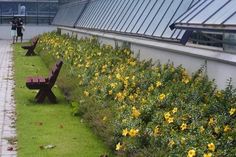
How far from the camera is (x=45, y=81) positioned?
11062mm

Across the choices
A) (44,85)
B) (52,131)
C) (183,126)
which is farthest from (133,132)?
(44,85)

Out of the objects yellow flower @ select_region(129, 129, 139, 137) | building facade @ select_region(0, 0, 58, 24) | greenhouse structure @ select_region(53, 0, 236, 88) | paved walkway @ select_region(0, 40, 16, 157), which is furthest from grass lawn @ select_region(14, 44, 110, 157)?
building facade @ select_region(0, 0, 58, 24)

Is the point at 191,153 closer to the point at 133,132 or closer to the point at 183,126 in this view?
the point at 183,126

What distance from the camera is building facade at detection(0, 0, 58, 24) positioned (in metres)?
46.3

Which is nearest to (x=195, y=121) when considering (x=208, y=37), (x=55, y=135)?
(x=208, y=37)

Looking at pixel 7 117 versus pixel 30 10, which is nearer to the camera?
pixel 7 117

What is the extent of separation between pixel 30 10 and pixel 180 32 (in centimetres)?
3917

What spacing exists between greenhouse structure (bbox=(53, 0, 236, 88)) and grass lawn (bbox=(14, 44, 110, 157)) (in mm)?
2012

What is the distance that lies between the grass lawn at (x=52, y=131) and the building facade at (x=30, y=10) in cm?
3538

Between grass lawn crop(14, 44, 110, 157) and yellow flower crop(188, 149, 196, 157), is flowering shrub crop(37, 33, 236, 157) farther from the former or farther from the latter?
grass lawn crop(14, 44, 110, 157)

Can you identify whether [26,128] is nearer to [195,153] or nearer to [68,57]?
[195,153]

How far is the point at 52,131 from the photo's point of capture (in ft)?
28.0

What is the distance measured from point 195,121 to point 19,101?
6.31 meters

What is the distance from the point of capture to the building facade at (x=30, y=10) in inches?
1822
